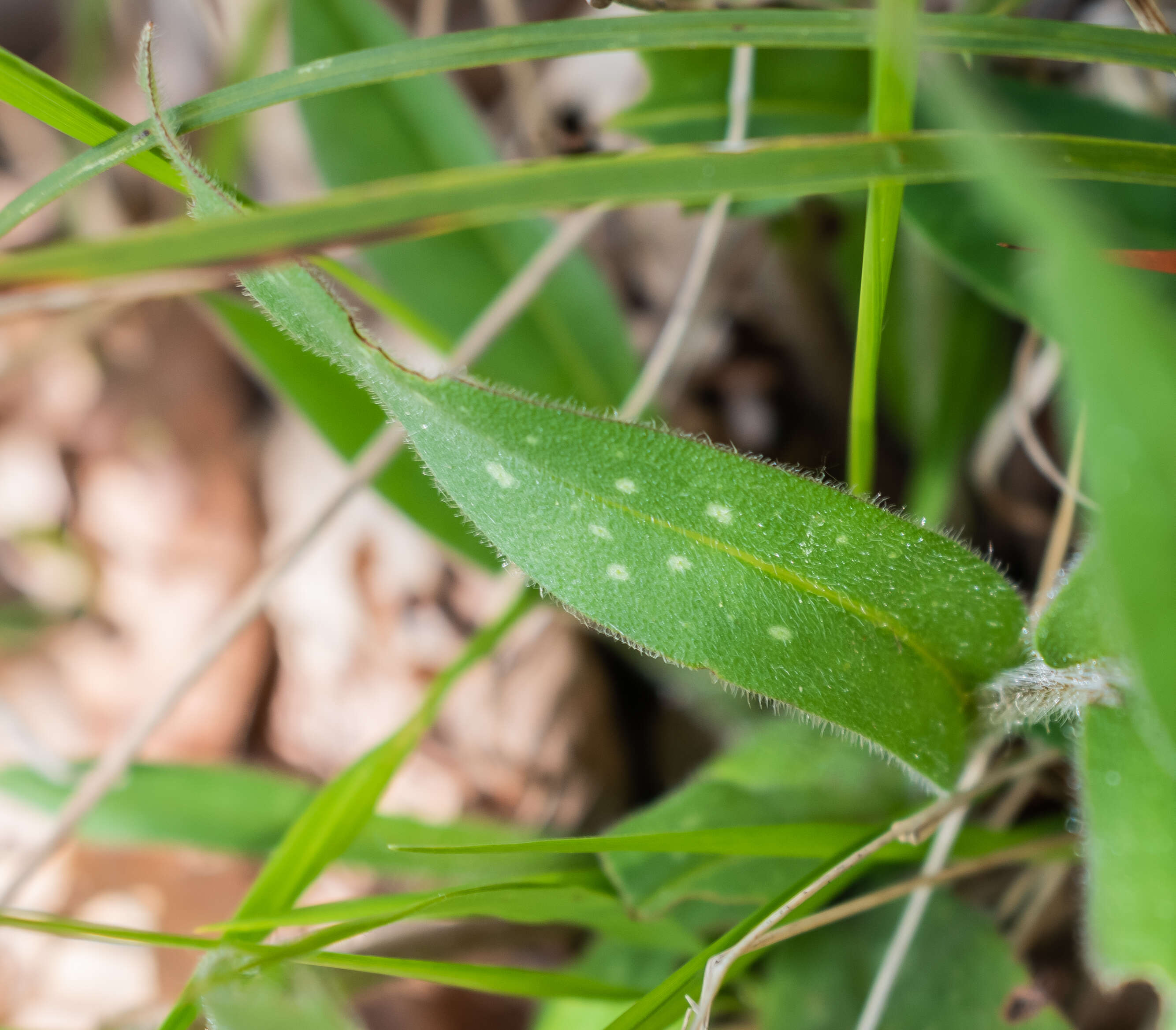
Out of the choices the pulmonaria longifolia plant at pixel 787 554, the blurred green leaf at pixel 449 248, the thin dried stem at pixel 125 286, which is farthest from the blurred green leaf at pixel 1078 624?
the blurred green leaf at pixel 449 248

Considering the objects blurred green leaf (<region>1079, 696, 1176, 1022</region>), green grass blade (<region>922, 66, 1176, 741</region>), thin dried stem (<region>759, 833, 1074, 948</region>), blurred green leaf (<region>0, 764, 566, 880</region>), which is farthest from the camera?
blurred green leaf (<region>0, 764, 566, 880</region>)

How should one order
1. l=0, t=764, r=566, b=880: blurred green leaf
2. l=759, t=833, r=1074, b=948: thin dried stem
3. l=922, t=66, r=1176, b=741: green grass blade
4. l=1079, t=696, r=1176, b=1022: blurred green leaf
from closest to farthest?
l=922, t=66, r=1176, b=741: green grass blade < l=1079, t=696, r=1176, b=1022: blurred green leaf < l=759, t=833, r=1074, b=948: thin dried stem < l=0, t=764, r=566, b=880: blurred green leaf

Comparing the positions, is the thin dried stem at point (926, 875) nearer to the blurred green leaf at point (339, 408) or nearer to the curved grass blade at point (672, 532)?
the curved grass blade at point (672, 532)

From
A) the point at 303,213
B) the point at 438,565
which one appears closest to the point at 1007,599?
the point at 303,213

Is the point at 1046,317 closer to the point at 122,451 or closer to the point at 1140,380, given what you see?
the point at 1140,380

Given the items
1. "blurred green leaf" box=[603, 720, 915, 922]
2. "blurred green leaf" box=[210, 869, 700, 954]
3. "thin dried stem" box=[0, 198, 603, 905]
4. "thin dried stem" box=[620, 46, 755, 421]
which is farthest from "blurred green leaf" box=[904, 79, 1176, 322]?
"blurred green leaf" box=[210, 869, 700, 954]

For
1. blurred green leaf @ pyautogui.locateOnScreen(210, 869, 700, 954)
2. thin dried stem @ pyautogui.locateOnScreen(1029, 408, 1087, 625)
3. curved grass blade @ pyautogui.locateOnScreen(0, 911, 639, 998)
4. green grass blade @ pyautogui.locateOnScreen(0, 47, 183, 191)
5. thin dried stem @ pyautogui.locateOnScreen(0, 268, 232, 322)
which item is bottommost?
curved grass blade @ pyautogui.locateOnScreen(0, 911, 639, 998)

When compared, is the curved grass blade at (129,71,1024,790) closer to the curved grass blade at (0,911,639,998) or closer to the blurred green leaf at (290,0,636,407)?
the curved grass blade at (0,911,639,998)
